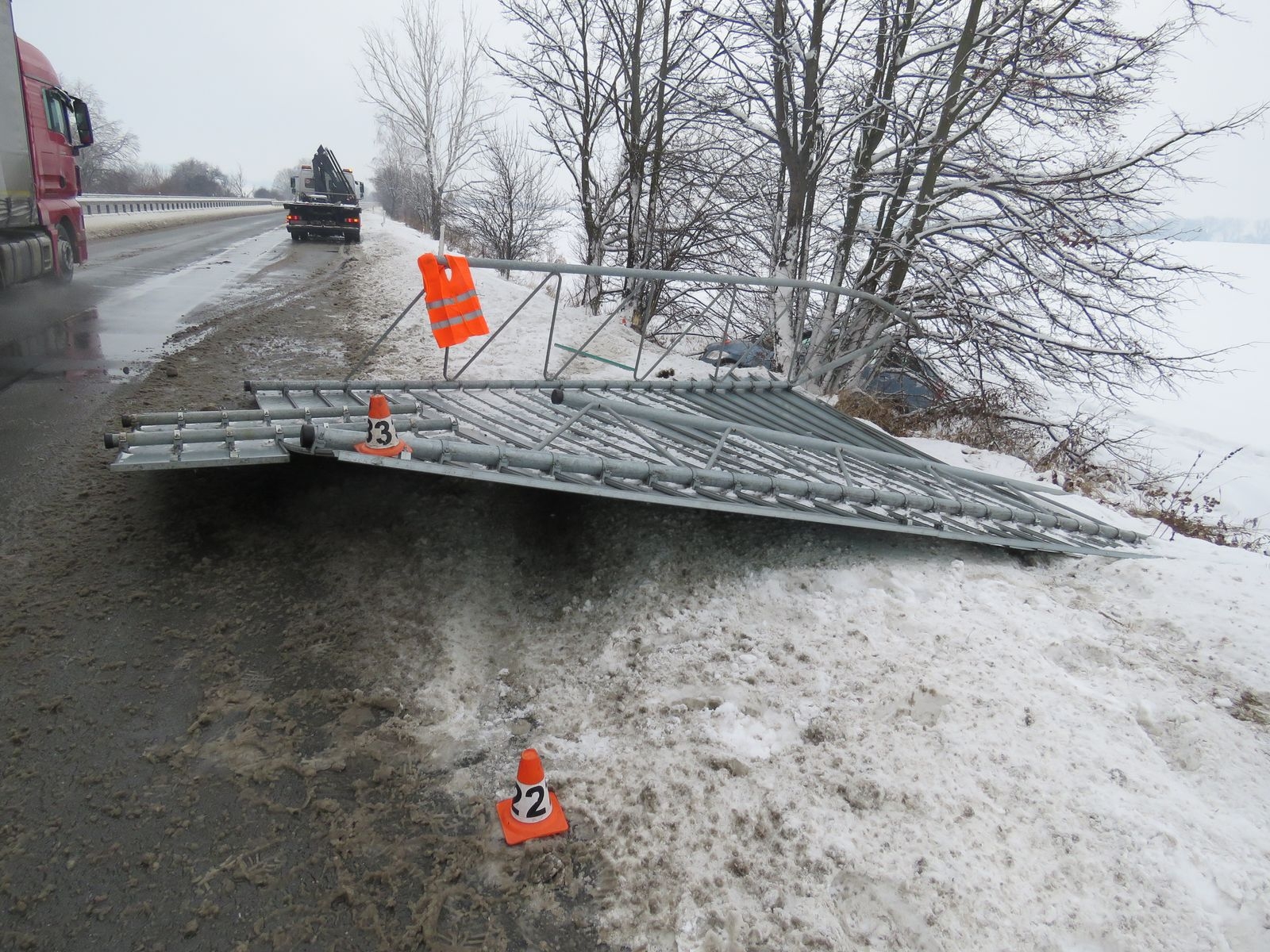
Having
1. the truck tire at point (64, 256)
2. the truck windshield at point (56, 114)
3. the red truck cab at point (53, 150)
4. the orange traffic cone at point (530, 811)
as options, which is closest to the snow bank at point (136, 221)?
the red truck cab at point (53, 150)

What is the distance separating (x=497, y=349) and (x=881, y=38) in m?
6.84

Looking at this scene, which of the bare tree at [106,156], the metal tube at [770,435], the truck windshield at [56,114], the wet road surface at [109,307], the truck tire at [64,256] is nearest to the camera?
the metal tube at [770,435]

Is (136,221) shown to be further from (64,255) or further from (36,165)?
(36,165)

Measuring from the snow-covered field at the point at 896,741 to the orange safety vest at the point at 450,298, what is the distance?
1988 millimetres

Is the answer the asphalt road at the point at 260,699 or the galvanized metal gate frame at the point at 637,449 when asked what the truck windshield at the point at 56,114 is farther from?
the galvanized metal gate frame at the point at 637,449

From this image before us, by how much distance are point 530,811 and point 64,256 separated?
14.5 meters

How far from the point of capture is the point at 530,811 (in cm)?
248

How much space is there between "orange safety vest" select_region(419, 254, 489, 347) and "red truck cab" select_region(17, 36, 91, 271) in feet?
34.2

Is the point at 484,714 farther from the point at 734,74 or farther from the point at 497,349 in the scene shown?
the point at 734,74

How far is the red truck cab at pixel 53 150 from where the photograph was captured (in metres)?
10.4

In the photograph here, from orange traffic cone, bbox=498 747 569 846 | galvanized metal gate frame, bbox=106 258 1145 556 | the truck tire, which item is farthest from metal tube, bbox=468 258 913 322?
the truck tire

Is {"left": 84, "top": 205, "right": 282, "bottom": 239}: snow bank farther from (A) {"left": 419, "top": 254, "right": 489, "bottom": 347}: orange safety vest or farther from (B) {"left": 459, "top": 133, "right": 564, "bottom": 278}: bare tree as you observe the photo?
(A) {"left": 419, "top": 254, "right": 489, "bottom": 347}: orange safety vest

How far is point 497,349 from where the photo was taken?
9.33 metres

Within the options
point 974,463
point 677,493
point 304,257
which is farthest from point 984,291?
point 304,257
